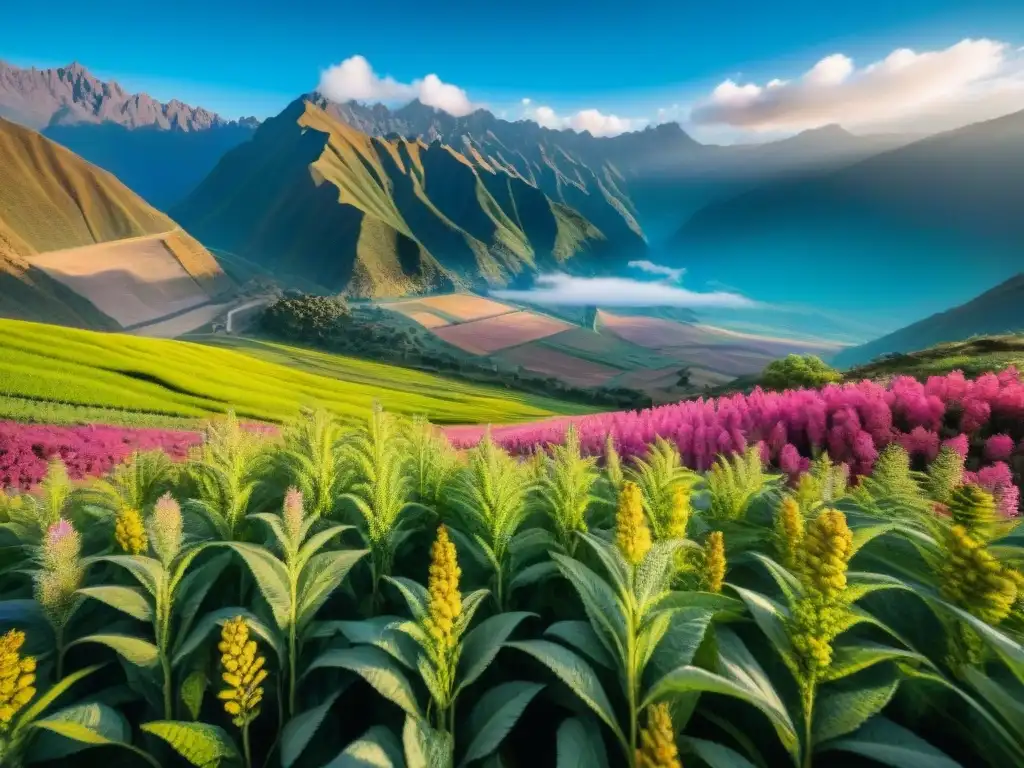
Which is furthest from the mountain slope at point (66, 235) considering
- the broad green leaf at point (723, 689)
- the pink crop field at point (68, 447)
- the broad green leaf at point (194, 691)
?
the broad green leaf at point (723, 689)

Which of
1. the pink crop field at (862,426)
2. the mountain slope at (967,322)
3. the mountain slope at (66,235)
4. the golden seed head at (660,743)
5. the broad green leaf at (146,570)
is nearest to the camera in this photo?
the golden seed head at (660,743)

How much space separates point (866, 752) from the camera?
989 millimetres

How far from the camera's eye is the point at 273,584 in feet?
4.80

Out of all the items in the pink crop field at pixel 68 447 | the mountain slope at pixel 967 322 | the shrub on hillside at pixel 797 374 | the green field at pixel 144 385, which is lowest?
the pink crop field at pixel 68 447

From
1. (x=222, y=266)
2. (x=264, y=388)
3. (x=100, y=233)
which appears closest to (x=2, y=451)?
(x=264, y=388)

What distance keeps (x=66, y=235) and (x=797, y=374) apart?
119 meters

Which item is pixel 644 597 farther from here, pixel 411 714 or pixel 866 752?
pixel 411 714

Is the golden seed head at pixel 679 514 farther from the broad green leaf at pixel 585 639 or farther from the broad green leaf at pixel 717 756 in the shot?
the broad green leaf at pixel 717 756

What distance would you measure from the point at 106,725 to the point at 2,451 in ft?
35.6

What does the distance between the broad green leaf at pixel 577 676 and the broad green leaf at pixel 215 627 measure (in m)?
0.70

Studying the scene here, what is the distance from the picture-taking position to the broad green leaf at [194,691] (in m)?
1.33

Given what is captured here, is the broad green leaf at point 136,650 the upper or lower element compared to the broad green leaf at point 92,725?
upper

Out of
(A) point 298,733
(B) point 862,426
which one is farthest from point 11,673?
(B) point 862,426

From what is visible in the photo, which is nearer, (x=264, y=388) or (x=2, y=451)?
(x=2, y=451)
